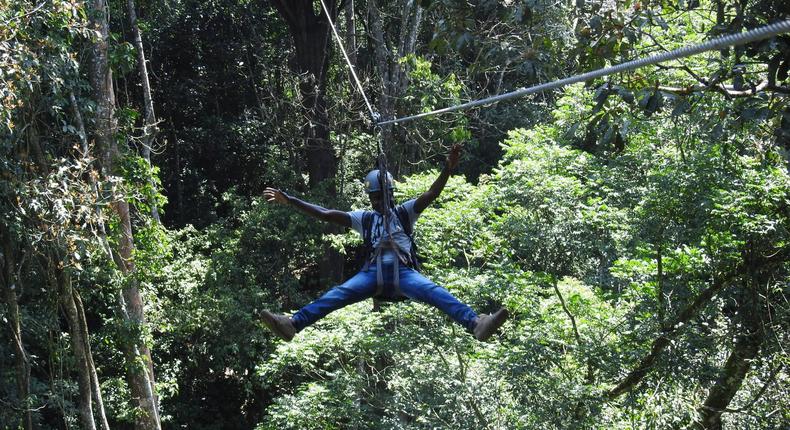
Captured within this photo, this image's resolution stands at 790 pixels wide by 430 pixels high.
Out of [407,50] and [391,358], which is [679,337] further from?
[407,50]

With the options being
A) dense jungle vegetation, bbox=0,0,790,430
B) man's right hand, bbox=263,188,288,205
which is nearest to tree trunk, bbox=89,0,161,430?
dense jungle vegetation, bbox=0,0,790,430

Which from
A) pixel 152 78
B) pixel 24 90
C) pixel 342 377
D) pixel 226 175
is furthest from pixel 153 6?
pixel 342 377

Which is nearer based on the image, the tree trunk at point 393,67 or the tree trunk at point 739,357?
the tree trunk at point 739,357

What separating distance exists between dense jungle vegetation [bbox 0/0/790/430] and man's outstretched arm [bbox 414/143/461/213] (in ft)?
1.54

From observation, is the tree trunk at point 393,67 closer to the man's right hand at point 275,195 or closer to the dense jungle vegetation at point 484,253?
the dense jungle vegetation at point 484,253

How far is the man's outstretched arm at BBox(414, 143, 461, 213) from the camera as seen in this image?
366 centimetres

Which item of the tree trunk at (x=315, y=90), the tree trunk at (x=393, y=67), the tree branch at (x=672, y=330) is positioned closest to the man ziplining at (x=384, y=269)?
the tree branch at (x=672, y=330)

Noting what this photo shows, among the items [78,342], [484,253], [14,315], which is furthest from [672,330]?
[14,315]

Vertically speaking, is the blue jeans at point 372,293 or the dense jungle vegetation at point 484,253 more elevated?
the dense jungle vegetation at point 484,253

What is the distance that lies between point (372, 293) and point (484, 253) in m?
3.45

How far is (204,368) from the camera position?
1099 centimetres

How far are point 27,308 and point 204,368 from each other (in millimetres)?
2846

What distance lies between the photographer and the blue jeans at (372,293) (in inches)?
143

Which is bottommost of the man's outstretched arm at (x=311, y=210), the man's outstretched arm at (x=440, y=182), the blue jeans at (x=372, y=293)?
the blue jeans at (x=372, y=293)
